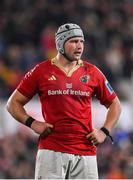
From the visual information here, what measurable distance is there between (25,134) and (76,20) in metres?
4.29

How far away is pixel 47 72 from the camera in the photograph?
8.17m

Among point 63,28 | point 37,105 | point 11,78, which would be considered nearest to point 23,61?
point 11,78

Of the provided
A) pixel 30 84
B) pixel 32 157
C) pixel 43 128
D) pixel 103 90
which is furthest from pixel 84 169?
pixel 32 157

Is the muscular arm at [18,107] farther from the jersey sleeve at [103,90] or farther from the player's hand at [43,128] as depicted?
the jersey sleeve at [103,90]

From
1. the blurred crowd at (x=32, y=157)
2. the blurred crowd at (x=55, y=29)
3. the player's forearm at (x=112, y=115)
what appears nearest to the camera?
the player's forearm at (x=112, y=115)

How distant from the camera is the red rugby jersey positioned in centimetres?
807

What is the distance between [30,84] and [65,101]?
0.38m

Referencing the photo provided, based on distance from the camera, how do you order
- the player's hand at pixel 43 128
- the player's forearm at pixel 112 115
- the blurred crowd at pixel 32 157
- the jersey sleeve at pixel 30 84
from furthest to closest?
the blurred crowd at pixel 32 157
the player's forearm at pixel 112 115
the jersey sleeve at pixel 30 84
the player's hand at pixel 43 128

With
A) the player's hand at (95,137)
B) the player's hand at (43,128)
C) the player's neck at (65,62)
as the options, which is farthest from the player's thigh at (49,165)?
the player's neck at (65,62)

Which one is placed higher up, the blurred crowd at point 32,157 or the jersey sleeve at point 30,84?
the blurred crowd at point 32,157

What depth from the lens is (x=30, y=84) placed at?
820 cm

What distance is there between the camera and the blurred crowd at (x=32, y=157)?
13.0 m

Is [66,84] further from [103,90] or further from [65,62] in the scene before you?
[103,90]

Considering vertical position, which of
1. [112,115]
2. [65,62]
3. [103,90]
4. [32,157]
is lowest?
[112,115]
